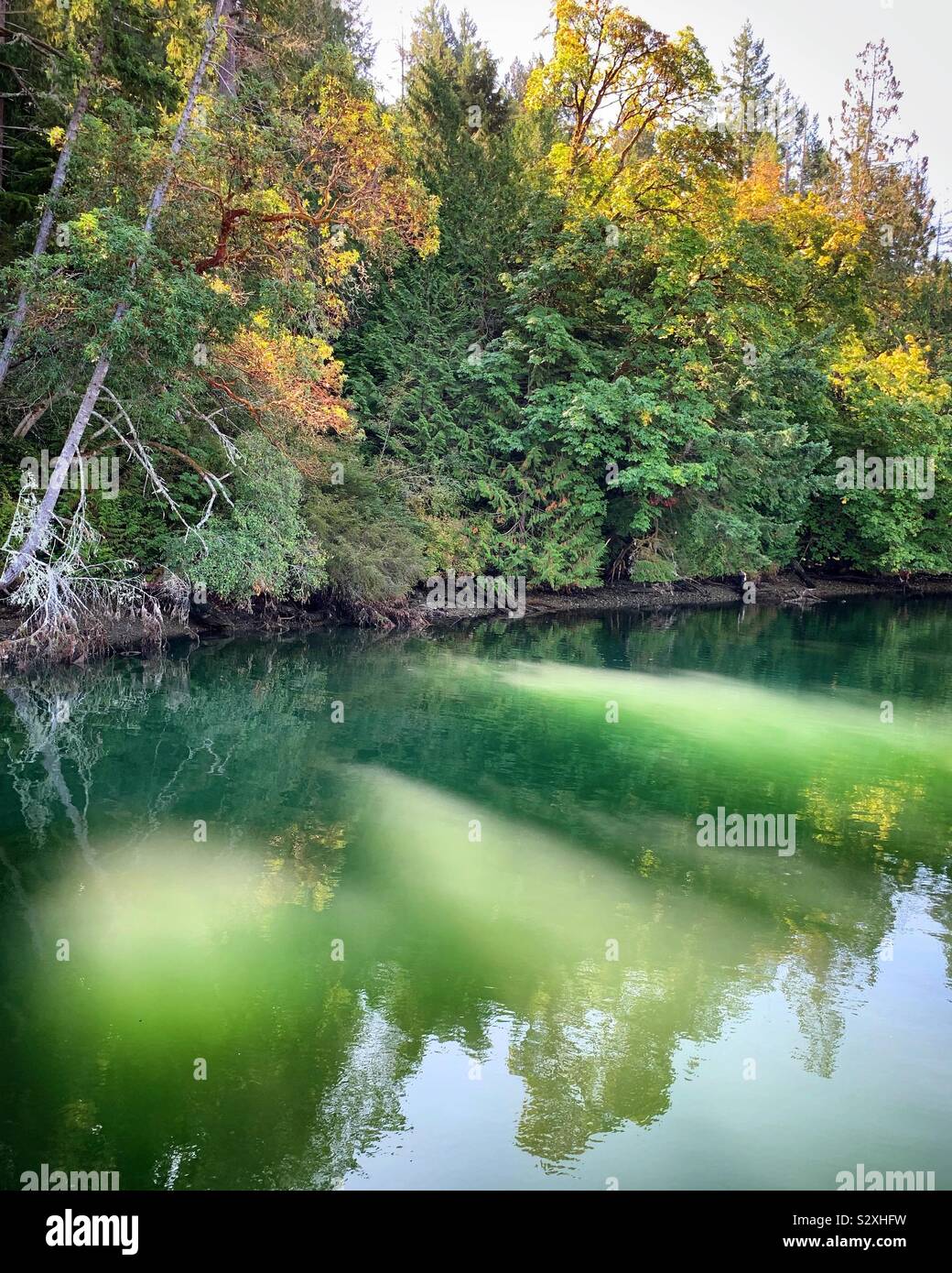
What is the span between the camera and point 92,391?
13.2 m

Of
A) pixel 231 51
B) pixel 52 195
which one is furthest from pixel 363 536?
pixel 231 51

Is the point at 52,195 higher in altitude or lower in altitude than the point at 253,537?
higher

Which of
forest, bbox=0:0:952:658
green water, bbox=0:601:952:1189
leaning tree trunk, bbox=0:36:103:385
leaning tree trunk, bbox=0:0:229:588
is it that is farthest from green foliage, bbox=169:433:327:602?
leaning tree trunk, bbox=0:36:103:385

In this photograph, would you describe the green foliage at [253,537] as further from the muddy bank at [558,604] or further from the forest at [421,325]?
the muddy bank at [558,604]

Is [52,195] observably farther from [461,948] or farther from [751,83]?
[751,83]

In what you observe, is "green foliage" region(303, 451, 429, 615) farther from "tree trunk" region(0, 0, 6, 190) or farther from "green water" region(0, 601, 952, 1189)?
"tree trunk" region(0, 0, 6, 190)

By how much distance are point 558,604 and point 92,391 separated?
1417 centimetres

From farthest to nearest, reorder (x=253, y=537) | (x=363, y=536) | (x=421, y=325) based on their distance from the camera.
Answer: (x=421, y=325) → (x=363, y=536) → (x=253, y=537)

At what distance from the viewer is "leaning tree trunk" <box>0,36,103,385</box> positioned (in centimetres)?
1280

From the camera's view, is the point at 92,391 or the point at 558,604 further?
the point at 558,604

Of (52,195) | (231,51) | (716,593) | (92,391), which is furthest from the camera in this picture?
(716,593)

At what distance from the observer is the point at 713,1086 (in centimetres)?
540

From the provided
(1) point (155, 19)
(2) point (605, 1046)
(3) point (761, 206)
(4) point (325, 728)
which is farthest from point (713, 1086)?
(3) point (761, 206)

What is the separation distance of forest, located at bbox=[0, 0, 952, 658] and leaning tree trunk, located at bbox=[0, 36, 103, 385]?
0.06m
